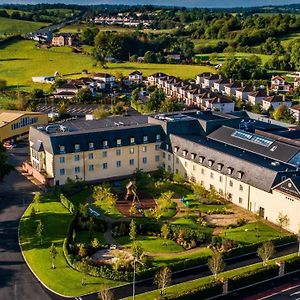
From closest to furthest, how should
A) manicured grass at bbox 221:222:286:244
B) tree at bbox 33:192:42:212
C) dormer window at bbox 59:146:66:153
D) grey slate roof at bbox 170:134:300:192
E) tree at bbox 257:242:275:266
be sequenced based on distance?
tree at bbox 257:242:275:266
manicured grass at bbox 221:222:286:244
grey slate roof at bbox 170:134:300:192
tree at bbox 33:192:42:212
dormer window at bbox 59:146:66:153

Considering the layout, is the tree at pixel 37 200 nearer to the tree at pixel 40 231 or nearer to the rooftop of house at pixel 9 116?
the tree at pixel 40 231

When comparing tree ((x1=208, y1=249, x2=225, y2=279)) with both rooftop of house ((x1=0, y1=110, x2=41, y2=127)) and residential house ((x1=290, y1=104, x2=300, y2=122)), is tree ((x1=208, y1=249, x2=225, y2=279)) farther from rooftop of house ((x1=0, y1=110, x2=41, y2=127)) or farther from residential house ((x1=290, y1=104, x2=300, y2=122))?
residential house ((x1=290, y1=104, x2=300, y2=122))

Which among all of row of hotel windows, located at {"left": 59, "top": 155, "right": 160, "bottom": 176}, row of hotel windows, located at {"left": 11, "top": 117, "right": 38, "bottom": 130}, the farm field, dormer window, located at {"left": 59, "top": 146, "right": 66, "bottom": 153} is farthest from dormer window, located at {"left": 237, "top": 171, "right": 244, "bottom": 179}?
the farm field

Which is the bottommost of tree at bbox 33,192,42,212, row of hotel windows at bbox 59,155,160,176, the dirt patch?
the dirt patch

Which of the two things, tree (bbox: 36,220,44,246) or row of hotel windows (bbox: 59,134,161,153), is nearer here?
tree (bbox: 36,220,44,246)

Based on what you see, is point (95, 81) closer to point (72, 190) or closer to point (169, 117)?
point (169, 117)

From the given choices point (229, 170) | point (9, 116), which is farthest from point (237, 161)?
point (9, 116)
